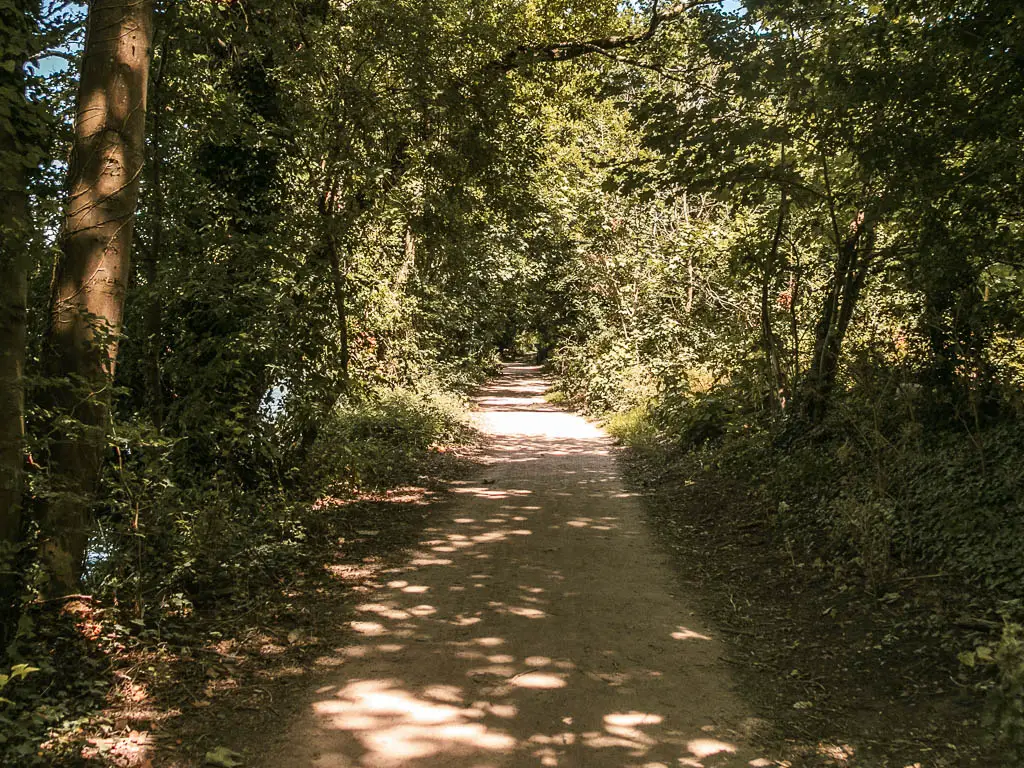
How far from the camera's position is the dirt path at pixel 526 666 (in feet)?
13.2

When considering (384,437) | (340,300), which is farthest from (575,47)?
(384,437)

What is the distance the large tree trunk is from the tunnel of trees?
0.02 m

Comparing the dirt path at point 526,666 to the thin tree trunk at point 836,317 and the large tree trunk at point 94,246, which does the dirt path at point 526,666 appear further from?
the thin tree trunk at point 836,317

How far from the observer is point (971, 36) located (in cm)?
625

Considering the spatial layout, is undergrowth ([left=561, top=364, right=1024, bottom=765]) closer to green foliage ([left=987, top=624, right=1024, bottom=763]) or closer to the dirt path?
green foliage ([left=987, top=624, right=1024, bottom=763])

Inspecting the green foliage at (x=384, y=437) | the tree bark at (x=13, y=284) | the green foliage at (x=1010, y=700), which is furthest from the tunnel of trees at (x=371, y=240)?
the green foliage at (x=1010, y=700)

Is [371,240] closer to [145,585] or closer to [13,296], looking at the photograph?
[145,585]

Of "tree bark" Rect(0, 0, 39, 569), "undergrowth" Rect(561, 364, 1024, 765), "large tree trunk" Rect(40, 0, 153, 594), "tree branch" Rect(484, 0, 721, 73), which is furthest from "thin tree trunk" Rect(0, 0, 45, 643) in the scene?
"tree branch" Rect(484, 0, 721, 73)

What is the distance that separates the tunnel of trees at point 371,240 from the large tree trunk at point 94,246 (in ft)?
0.07

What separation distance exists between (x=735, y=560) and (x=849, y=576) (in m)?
1.32

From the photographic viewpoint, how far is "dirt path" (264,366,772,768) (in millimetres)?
4012

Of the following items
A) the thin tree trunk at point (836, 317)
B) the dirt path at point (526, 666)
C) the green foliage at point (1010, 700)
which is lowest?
the dirt path at point (526, 666)

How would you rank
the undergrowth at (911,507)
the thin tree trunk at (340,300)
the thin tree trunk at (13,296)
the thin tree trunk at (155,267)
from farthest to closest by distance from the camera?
the thin tree trunk at (340,300) → the thin tree trunk at (155,267) → the undergrowth at (911,507) → the thin tree trunk at (13,296)

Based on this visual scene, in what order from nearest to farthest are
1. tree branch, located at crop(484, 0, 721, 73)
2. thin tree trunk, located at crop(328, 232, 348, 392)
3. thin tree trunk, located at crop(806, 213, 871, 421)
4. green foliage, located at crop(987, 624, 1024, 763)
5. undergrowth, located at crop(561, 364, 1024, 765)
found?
green foliage, located at crop(987, 624, 1024, 763) → undergrowth, located at crop(561, 364, 1024, 765) → thin tree trunk, located at crop(328, 232, 348, 392) → thin tree trunk, located at crop(806, 213, 871, 421) → tree branch, located at crop(484, 0, 721, 73)
